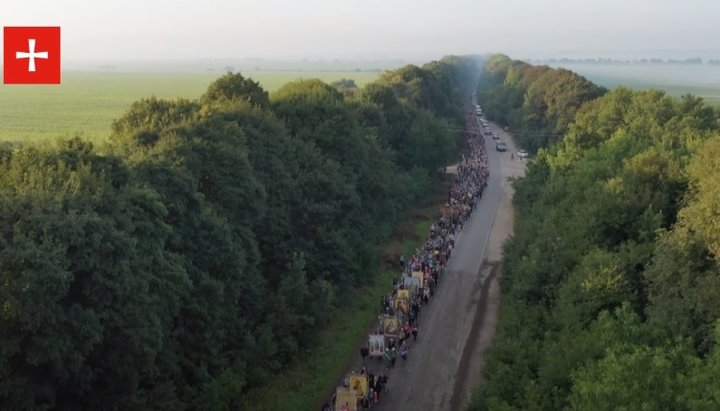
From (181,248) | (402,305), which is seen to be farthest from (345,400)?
(402,305)

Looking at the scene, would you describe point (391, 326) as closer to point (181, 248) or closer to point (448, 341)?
point (448, 341)

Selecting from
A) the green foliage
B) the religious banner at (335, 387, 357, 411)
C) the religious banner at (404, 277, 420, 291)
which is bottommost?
the religious banner at (335, 387, 357, 411)

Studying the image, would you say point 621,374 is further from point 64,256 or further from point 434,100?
point 434,100

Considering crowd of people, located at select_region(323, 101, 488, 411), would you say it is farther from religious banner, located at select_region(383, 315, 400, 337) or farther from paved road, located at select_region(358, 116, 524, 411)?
paved road, located at select_region(358, 116, 524, 411)

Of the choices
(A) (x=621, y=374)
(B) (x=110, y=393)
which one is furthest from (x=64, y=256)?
(A) (x=621, y=374)

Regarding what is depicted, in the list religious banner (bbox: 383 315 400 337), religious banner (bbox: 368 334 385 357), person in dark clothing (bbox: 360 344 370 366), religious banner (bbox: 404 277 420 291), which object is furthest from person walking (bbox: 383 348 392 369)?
religious banner (bbox: 404 277 420 291)
